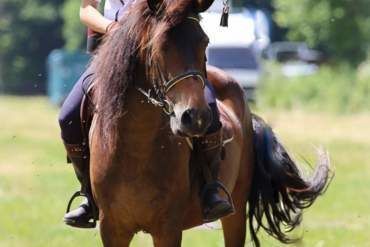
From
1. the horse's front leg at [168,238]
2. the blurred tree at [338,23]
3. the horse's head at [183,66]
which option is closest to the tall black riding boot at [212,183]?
the horse's front leg at [168,238]

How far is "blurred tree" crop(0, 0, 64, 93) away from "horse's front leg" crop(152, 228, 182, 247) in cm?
5072

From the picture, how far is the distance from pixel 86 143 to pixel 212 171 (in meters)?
0.79

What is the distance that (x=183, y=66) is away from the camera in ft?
18.3

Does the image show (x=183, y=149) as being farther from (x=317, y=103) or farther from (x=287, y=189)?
(x=317, y=103)

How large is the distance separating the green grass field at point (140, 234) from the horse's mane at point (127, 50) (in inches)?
131

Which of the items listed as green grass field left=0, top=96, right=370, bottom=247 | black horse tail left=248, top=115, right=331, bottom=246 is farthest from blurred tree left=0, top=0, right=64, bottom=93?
black horse tail left=248, top=115, right=331, bottom=246

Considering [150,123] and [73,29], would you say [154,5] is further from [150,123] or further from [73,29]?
[73,29]

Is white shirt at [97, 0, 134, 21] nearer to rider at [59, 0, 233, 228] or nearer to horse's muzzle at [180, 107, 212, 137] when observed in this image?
rider at [59, 0, 233, 228]

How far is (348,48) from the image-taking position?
3975cm

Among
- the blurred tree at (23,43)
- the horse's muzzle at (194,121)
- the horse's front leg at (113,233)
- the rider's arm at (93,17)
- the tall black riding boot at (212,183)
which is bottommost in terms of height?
the blurred tree at (23,43)

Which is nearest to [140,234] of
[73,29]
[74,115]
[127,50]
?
[74,115]

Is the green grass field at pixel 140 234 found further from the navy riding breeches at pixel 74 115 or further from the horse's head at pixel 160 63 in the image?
the horse's head at pixel 160 63

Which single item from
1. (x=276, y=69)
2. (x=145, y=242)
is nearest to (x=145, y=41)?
(x=145, y=242)

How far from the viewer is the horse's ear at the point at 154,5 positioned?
586cm
